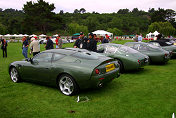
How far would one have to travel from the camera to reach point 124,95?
4.83 meters

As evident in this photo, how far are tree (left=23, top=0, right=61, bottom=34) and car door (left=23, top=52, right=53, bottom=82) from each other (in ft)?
202

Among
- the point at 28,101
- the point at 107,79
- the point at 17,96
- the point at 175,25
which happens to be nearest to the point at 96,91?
the point at 107,79

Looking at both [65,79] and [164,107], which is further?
[65,79]

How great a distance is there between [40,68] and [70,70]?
3.91ft

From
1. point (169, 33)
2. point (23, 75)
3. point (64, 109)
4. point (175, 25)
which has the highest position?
point (175, 25)

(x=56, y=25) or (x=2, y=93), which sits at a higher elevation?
(x=56, y=25)

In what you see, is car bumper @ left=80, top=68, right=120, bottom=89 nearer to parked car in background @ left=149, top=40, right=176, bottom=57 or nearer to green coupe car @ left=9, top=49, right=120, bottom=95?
green coupe car @ left=9, top=49, right=120, bottom=95

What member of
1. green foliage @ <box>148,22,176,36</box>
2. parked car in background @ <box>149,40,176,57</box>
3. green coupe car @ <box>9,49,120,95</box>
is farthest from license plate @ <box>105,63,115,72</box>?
green foliage @ <box>148,22,176,36</box>

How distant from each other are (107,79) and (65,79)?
3.94 feet

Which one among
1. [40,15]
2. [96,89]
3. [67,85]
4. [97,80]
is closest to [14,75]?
[67,85]

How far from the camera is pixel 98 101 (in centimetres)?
443

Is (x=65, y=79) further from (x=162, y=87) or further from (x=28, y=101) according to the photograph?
(x=162, y=87)

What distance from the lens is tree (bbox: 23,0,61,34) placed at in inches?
2537

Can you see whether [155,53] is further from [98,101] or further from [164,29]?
[164,29]
